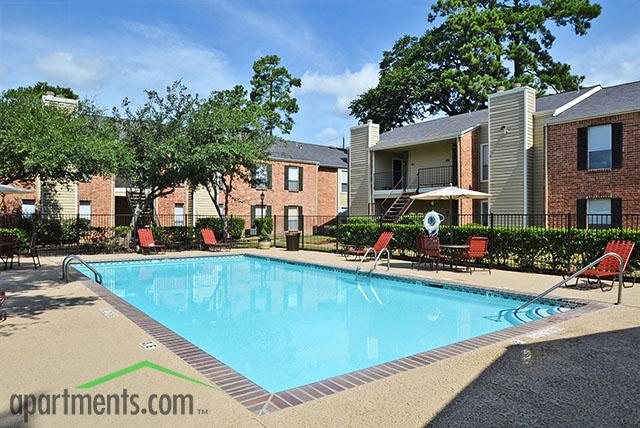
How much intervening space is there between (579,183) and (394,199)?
30.9 ft

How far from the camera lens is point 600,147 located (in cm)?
1727

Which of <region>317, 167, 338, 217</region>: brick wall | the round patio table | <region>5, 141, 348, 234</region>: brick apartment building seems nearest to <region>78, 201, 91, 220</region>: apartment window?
<region>5, 141, 348, 234</region>: brick apartment building

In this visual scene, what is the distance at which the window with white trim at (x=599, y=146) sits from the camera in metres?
17.1

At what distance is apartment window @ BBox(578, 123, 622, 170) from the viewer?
55.0 feet

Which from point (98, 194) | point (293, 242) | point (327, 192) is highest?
point (327, 192)

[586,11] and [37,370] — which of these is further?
A: [586,11]

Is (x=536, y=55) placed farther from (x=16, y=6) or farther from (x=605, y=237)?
(x=16, y=6)

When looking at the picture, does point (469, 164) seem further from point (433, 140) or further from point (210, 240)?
point (210, 240)

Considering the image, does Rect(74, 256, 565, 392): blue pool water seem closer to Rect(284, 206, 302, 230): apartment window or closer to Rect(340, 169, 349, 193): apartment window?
Rect(284, 206, 302, 230): apartment window

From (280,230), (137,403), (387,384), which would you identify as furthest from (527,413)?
(280,230)

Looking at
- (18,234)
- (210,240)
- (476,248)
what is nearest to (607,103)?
(476,248)

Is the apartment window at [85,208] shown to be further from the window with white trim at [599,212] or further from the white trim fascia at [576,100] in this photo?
the window with white trim at [599,212]

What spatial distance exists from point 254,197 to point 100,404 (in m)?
25.9

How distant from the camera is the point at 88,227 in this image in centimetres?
2192
